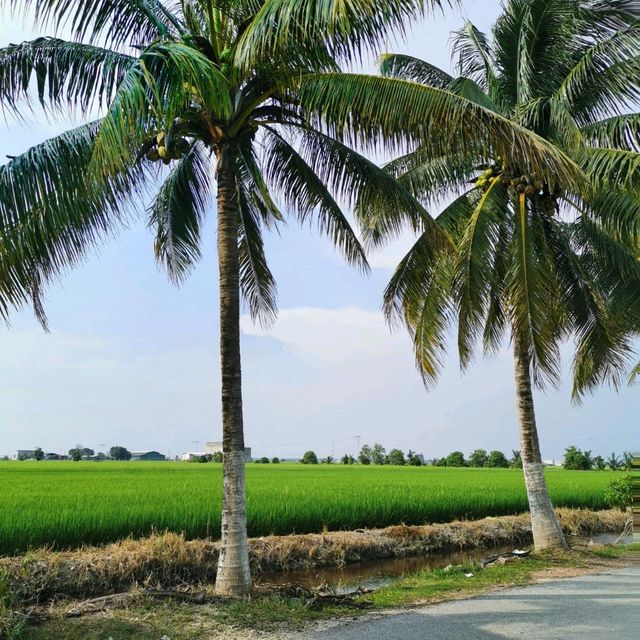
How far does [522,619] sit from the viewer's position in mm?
6672

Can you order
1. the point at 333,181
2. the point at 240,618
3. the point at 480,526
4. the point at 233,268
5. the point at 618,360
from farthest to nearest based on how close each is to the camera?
the point at 480,526 → the point at 618,360 → the point at 333,181 → the point at 233,268 → the point at 240,618

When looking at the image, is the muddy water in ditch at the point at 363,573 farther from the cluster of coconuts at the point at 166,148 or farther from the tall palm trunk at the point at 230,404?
the cluster of coconuts at the point at 166,148

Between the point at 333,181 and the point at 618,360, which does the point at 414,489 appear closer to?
the point at 618,360

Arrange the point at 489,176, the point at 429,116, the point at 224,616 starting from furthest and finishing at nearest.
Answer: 1. the point at 489,176
2. the point at 429,116
3. the point at 224,616

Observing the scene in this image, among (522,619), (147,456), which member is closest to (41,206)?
(522,619)

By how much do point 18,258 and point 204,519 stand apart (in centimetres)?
772

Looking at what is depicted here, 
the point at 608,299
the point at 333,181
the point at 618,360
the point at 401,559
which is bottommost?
the point at 401,559

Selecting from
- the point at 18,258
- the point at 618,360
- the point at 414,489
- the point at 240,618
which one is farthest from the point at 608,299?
the point at 414,489

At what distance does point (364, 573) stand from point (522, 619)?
20.4ft

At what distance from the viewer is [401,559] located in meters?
14.1

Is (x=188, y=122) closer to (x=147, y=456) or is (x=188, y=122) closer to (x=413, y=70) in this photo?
(x=413, y=70)

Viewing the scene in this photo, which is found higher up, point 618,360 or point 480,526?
point 618,360

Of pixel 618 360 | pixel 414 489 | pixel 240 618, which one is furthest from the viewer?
pixel 414 489

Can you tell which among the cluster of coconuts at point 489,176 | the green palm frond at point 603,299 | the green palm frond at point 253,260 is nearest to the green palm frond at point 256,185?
the green palm frond at point 253,260
